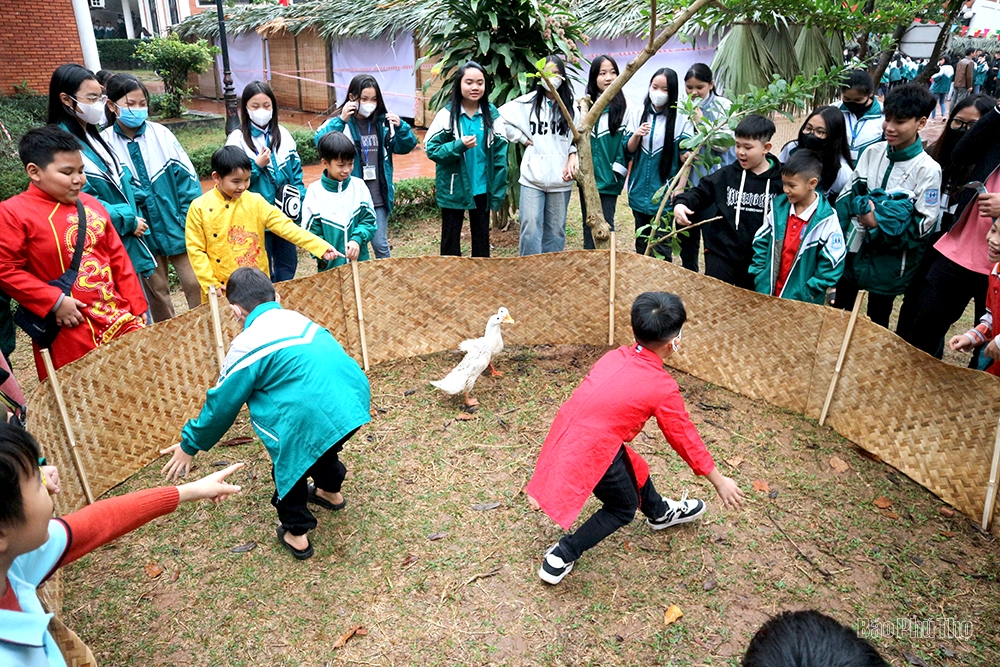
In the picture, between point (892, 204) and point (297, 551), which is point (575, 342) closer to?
point (892, 204)

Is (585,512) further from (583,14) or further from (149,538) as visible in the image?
(583,14)

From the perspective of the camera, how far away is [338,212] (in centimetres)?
518

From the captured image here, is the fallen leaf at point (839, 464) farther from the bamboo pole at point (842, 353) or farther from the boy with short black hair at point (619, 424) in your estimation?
the boy with short black hair at point (619, 424)

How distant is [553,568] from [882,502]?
1963mm

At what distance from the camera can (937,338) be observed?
178 inches

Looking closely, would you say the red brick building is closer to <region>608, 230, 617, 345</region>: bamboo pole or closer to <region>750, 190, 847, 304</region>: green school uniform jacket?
<region>608, 230, 617, 345</region>: bamboo pole

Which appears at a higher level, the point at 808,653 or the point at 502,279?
the point at 808,653

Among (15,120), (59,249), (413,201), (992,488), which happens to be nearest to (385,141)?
(59,249)

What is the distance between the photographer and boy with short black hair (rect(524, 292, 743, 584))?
2939mm

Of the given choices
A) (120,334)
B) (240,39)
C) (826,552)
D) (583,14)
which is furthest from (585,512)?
(240,39)

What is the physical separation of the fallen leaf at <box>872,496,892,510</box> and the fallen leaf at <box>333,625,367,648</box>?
9.32 feet

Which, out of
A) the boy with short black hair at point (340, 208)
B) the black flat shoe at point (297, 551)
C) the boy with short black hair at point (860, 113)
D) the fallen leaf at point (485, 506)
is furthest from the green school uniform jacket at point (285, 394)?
the boy with short black hair at point (860, 113)

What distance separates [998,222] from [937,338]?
3.87 ft

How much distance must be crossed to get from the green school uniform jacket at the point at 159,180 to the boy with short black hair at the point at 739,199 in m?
3.62
